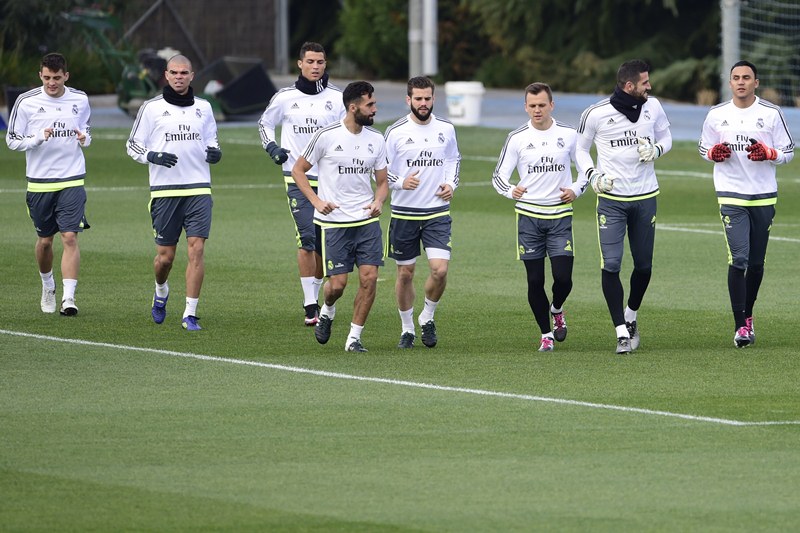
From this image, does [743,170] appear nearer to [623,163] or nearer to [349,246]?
[623,163]

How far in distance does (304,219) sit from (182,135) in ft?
4.27

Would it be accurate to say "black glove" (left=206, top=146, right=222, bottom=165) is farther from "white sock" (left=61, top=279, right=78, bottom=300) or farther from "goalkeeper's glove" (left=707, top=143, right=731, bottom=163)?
"goalkeeper's glove" (left=707, top=143, right=731, bottom=163)

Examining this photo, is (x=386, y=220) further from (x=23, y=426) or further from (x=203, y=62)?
(x=203, y=62)

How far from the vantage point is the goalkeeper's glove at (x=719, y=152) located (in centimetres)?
1244

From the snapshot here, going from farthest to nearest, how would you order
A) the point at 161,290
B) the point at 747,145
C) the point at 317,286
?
1. the point at 317,286
2. the point at 161,290
3. the point at 747,145

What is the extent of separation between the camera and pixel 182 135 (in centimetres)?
1358

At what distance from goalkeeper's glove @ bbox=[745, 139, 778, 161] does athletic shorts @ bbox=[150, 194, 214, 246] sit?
4.42 metres

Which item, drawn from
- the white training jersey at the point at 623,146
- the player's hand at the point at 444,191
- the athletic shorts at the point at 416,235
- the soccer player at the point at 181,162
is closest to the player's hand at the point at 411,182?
the player's hand at the point at 444,191

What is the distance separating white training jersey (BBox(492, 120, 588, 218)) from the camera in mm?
12281

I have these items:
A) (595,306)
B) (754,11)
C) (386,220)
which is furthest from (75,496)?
(754,11)

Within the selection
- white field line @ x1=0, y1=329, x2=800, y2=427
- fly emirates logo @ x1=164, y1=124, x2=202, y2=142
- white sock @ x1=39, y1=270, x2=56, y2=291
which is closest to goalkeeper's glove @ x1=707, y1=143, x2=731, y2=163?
white field line @ x1=0, y1=329, x2=800, y2=427

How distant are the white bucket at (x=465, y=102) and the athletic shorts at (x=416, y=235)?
23.0 m

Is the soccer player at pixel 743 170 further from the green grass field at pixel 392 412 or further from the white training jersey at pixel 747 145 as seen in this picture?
the green grass field at pixel 392 412

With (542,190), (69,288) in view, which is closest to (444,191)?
(542,190)
